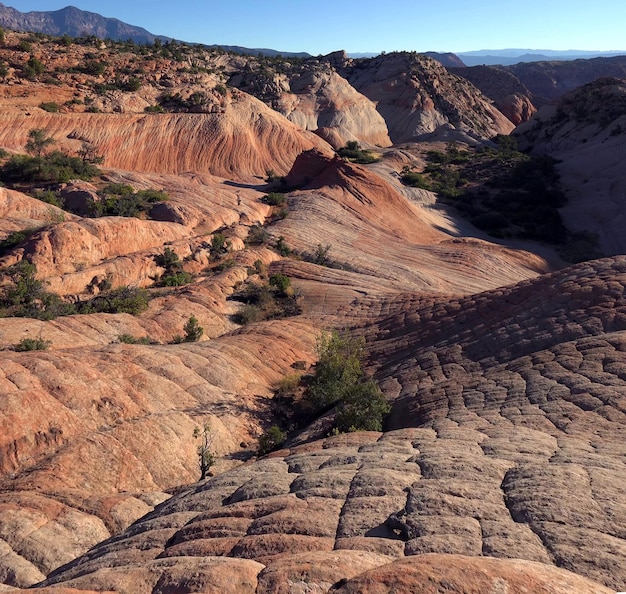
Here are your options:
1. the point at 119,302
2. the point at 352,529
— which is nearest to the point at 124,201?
the point at 119,302

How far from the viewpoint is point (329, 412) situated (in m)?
15.2

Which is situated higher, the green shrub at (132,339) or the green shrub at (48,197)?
the green shrub at (48,197)

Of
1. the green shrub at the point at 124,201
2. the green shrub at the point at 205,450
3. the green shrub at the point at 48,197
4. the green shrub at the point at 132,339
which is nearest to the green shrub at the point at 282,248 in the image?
the green shrub at the point at 124,201

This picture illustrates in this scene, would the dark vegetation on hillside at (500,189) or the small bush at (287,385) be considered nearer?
the small bush at (287,385)

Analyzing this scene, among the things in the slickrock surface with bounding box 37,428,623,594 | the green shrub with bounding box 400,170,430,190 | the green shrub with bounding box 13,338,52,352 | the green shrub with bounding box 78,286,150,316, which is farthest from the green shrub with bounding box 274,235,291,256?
the green shrub with bounding box 400,170,430,190

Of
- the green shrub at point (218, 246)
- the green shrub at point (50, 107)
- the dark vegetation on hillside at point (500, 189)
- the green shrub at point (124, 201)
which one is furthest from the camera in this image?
the dark vegetation on hillside at point (500, 189)

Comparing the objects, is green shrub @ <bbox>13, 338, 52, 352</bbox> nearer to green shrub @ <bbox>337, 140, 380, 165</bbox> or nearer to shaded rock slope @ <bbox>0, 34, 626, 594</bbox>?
shaded rock slope @ <bbox>0, 34, 626, 594</bbox>

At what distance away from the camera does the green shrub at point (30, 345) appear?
14.6m

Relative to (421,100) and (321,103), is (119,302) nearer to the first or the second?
(321,103)

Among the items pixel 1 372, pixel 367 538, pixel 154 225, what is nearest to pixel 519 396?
pixel 367 538

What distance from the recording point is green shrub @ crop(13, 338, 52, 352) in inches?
575

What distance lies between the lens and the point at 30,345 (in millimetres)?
14688

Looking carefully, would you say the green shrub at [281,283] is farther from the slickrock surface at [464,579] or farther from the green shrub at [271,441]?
the slickrock surface at [464,579]

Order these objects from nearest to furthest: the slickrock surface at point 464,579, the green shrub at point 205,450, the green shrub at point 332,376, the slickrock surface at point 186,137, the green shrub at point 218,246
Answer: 1. the slickrock surface at point 464,579
2. the green shrub at point 205,450
3. the green shrub at point 332,376
4. the green shrub at point 218,246
5. the slickrock surface at point 186,137
